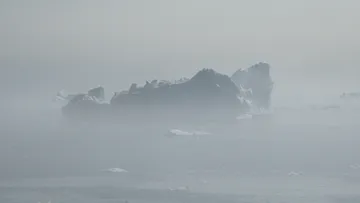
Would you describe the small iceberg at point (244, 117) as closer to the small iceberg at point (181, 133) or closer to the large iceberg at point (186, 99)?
the large iceberg at point (186, 99)

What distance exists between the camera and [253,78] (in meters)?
89.0

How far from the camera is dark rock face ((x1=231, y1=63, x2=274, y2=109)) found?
290 feet

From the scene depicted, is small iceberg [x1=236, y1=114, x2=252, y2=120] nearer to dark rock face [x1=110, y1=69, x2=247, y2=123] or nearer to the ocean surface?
the ocean surface

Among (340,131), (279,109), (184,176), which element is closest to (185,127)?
(340,131)

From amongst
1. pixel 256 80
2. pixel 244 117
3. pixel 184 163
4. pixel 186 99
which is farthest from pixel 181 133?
pixel 184 163

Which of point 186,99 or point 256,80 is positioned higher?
point 256,80

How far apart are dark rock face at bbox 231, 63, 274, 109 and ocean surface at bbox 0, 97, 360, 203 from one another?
5083 mm

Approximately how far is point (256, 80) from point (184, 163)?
31174 mm

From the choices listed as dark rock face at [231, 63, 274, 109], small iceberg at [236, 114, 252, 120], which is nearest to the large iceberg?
dark rock face at [231, 63, 274, 109]

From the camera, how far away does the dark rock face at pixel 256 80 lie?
88.5 meters

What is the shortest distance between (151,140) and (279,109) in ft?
222

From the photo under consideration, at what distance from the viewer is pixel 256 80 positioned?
8912 cm

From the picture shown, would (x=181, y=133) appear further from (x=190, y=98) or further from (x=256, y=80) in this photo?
(x=256, y=80)

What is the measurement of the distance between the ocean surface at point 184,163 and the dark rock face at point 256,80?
508 centimetres
